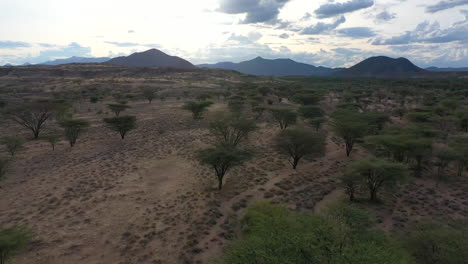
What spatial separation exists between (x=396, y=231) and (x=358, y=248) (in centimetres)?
706

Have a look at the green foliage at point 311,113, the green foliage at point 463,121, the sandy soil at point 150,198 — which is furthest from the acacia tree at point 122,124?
the green foliage at point 463,121

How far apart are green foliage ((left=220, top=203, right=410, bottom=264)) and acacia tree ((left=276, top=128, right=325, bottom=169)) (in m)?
10.9

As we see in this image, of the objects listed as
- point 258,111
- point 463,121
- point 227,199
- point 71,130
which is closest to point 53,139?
point 71,130

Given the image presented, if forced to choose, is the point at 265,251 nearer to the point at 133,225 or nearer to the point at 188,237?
the point at 188,237

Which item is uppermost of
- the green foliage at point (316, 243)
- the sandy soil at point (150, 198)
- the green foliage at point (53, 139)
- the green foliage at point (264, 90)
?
the green foliage at point (264, 90)

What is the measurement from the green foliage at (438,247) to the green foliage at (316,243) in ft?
2.64

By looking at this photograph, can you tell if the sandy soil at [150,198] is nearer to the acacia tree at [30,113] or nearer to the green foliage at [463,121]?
the acacia tree at [30,113]

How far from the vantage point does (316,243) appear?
9812 mm

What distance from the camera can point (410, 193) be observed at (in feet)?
62.2

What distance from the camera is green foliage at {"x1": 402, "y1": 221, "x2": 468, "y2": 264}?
30.9 ft

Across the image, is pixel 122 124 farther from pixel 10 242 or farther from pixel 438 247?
pixel 438 247

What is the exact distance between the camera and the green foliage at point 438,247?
9.41 meters

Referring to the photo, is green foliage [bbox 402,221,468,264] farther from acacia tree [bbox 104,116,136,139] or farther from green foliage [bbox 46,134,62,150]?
green foliage [bbox 46,134,62,150]

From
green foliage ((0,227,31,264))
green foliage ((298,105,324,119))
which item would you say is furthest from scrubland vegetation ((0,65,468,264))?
green foliage ((298,105,324,119))
